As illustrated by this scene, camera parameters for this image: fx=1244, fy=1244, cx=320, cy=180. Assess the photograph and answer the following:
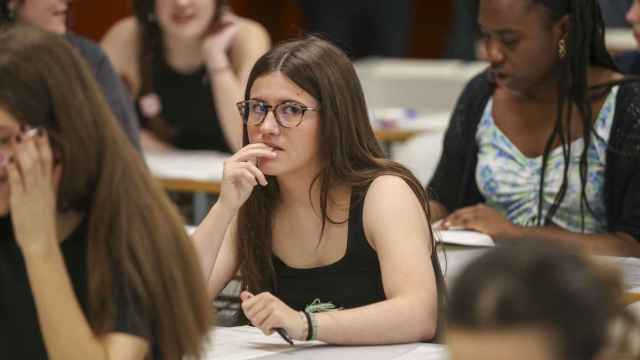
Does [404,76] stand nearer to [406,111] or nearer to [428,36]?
[406,111]

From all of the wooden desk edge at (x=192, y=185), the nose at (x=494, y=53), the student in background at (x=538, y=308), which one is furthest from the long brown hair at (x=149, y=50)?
the student in background at (x=538, y=308)

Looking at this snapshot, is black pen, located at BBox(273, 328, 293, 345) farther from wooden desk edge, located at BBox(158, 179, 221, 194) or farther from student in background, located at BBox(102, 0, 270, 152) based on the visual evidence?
student in background, located at BBox(102, 0, 270, 152)

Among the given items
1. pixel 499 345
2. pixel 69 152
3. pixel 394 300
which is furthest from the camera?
pixel 394 300

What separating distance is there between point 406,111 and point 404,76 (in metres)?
1.44

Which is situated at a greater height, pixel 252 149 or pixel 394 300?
pixel 252 149

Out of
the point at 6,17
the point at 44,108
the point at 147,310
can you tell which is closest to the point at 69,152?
the point at 44,108

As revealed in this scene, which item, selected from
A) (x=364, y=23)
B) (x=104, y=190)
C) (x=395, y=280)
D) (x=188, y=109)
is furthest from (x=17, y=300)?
(x=364, y=23)

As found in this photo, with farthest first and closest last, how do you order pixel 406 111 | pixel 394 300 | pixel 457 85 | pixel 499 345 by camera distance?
pixel 457 85 < pixel 406 111 < pixel 394 300 < pixel 499 345

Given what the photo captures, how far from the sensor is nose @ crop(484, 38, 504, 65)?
3439 mm

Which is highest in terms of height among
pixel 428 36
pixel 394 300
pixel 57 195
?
pixel 57 195

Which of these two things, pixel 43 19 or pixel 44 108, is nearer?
pixel 44 108

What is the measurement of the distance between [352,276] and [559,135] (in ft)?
3.50

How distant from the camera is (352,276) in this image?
2.65 metres

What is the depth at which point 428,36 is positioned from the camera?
991 cm
